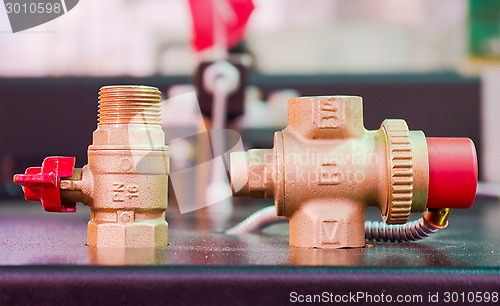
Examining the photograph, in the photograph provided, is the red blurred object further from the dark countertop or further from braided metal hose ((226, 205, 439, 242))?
the dark countertop

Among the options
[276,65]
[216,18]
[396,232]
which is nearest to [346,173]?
[396,232]

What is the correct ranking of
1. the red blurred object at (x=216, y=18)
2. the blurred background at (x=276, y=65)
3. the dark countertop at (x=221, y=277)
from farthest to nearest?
the blurred background at (x=276, y=65), the red blurred object at (x=216, y=18), the dark countertop at (x=221, y=277)

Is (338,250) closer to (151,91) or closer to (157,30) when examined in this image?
(151,91)

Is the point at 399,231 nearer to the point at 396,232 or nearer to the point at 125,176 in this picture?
the point at 396,232

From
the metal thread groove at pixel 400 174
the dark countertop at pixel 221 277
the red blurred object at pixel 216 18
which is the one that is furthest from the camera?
the red blurred object at pixel 216 18

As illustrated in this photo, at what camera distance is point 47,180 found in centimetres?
62

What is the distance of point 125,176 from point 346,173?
237 mm

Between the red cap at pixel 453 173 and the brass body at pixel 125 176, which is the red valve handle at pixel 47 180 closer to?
the brass body at pixel 125 176

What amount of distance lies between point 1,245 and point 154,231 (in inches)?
6.5

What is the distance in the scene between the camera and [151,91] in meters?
0.66

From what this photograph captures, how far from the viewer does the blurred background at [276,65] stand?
2377 mm

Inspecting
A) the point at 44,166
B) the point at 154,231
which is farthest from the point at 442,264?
the point at 44,166

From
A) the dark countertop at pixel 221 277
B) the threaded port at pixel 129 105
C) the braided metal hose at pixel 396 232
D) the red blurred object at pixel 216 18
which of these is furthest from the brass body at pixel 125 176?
the red blurred object at pixel 216 18

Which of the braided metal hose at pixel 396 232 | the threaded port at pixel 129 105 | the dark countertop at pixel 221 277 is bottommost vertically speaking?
the braided metal hose at pixel 396 232
